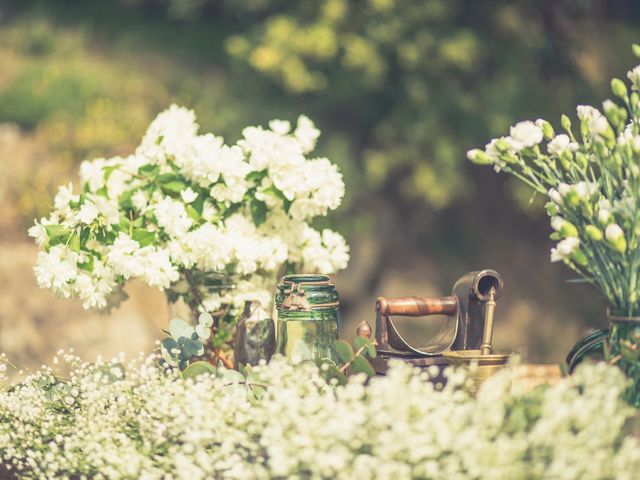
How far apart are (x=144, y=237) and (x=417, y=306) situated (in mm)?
584

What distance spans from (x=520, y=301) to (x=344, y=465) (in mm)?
4924

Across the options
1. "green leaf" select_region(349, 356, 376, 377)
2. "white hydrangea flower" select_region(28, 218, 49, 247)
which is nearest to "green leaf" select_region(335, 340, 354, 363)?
"green leaf" select_region(349, 356, 376, 377)

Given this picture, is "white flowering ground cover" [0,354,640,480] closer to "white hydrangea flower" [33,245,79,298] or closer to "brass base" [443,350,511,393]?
"brass base" [443,350,511,393]

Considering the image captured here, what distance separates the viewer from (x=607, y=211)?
131 centimetres

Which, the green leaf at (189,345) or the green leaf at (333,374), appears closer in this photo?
the green leaf at (333,374)

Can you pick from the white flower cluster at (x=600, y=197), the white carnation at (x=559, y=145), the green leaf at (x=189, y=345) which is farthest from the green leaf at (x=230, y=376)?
the white carnation at (x=559, y=145)

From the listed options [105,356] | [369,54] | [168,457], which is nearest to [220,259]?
[168,457]

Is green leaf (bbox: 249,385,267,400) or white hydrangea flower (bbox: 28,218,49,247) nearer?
green leaf (bbox: 249,385,267,400)

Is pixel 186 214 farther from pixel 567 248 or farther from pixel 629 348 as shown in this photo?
pixel 629 348

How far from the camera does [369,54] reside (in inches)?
210

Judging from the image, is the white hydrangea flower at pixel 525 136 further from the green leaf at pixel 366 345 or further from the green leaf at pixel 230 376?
the green leaf at pixel 230 376

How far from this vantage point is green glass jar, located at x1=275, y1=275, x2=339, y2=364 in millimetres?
1576

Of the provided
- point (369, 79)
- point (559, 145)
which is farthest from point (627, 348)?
point (369, 79)

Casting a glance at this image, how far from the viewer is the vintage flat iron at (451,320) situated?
5.21 ft
